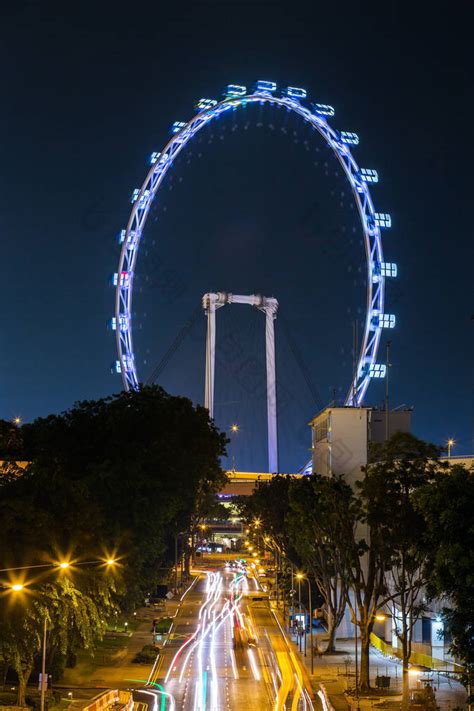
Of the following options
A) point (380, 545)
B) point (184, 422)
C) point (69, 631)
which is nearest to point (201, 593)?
point (184, 422)

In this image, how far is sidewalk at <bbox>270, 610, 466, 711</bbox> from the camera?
4719cm

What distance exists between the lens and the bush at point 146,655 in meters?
58.9

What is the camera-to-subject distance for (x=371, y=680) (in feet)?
175

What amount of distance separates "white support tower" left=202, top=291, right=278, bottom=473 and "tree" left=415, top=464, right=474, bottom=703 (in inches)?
2771

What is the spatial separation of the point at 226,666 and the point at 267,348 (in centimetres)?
4950

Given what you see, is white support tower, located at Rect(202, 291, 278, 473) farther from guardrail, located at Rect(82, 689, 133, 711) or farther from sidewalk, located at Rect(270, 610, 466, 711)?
guardrail, located at Rect(82, 689, 133, 711)

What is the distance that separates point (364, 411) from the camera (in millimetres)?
77625

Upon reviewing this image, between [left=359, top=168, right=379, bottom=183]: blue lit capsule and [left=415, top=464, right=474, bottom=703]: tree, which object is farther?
[left=359, top=168, right=379, bottom=183]: blue lit capsule

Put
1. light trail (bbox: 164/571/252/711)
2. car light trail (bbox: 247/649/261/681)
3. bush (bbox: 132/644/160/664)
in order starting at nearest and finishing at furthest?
light trail (bbox: 164/571/252/711) → car light trail (bbox: 247/649/261/681) → bush (bbox: 132/644/160/664)

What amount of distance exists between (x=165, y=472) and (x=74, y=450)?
6884 mm

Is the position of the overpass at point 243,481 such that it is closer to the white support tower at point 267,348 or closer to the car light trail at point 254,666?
the white support tower at point 267,348

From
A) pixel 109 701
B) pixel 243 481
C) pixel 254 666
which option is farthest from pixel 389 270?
pixel 243 481

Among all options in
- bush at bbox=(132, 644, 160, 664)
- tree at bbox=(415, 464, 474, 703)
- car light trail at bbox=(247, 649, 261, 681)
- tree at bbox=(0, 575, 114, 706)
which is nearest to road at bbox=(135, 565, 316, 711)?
car light trail at bbox=(247, 649, 261, 681)

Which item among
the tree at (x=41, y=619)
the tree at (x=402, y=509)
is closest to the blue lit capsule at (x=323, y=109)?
the tree at (x=402, y=509)
